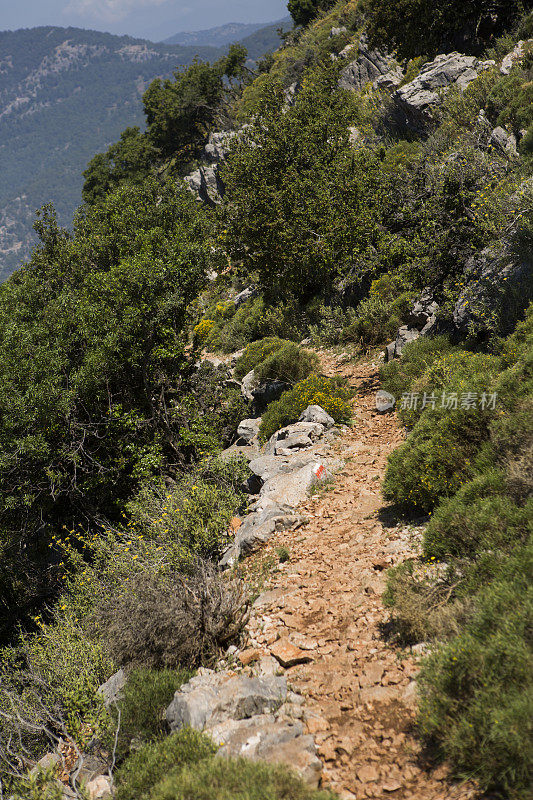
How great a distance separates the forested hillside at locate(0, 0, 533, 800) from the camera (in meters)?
4.04

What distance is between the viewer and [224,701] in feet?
14.6

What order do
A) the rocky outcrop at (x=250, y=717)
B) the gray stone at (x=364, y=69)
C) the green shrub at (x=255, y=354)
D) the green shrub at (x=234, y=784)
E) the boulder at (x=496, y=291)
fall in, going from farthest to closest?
1. the gray stone at (x=364, y=69)
2. the green shrub at (x=255, y=354)
3. the boulder at (x=496, y=291)
4. the rocky outcrop at (x=250, y=717)
5. the green shrub at (x=234, y=784)

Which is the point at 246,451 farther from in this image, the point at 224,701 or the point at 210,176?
the point at 210,176

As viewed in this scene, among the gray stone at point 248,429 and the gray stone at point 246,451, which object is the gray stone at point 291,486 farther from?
the gray stone at point 248,429

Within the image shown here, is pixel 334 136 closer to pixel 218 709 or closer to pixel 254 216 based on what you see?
pixel 254 216

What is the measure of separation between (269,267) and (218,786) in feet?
46.6

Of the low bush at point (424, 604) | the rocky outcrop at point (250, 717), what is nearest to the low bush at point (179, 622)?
the rocky outcrop at point (250, 717)

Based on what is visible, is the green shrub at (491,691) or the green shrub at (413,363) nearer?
the green shrub at (491,691)

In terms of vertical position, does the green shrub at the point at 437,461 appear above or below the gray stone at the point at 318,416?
above

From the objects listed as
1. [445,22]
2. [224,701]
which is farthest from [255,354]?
[445,22]

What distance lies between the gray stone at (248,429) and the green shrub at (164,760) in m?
8.64

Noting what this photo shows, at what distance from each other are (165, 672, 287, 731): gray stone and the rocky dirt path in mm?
288

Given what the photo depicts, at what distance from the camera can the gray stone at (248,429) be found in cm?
1278

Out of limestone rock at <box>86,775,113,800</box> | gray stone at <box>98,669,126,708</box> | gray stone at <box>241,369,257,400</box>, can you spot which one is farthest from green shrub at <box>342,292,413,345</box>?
limestone rock at <box>86,775,113,800</box>
